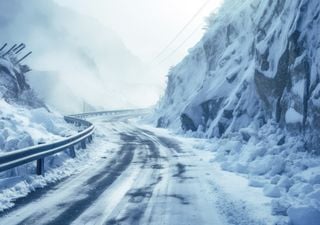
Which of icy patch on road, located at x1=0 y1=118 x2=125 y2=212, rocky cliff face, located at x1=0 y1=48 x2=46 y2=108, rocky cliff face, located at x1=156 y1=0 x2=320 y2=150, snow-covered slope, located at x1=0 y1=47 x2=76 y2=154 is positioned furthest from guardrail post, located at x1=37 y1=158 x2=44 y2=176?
rocky cliff face, located at x1=0 y1=48 x2=46 y2=108

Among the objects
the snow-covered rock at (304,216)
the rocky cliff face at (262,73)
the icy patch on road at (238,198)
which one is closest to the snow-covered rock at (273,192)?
the icy patch on road at (238,198)

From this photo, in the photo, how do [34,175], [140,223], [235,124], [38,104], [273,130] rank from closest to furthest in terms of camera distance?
[140,223] < [34,175] < [273,130] < [235,124] < [38,104]

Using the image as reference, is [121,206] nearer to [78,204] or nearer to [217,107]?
[78,204]

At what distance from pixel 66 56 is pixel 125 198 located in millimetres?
96947

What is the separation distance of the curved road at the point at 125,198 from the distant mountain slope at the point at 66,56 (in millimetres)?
66376

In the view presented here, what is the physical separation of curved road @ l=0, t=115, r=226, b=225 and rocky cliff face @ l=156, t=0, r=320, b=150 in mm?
3790

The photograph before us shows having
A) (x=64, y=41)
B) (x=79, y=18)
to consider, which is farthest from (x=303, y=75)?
(x=79, y=18)

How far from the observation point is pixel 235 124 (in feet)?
64.6

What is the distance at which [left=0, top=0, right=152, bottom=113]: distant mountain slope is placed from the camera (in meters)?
80.1

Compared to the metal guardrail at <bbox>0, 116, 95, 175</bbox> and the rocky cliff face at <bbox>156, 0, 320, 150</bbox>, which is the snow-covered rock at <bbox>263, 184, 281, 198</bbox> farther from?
the metal guardrail at <bbox>0, 116, 95, 175</bbox>

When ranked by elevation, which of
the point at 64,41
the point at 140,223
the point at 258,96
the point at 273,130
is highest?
the point at 64,41

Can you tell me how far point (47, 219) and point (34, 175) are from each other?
3.75 meters

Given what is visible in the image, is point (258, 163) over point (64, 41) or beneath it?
beneath

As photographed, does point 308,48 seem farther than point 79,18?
No
